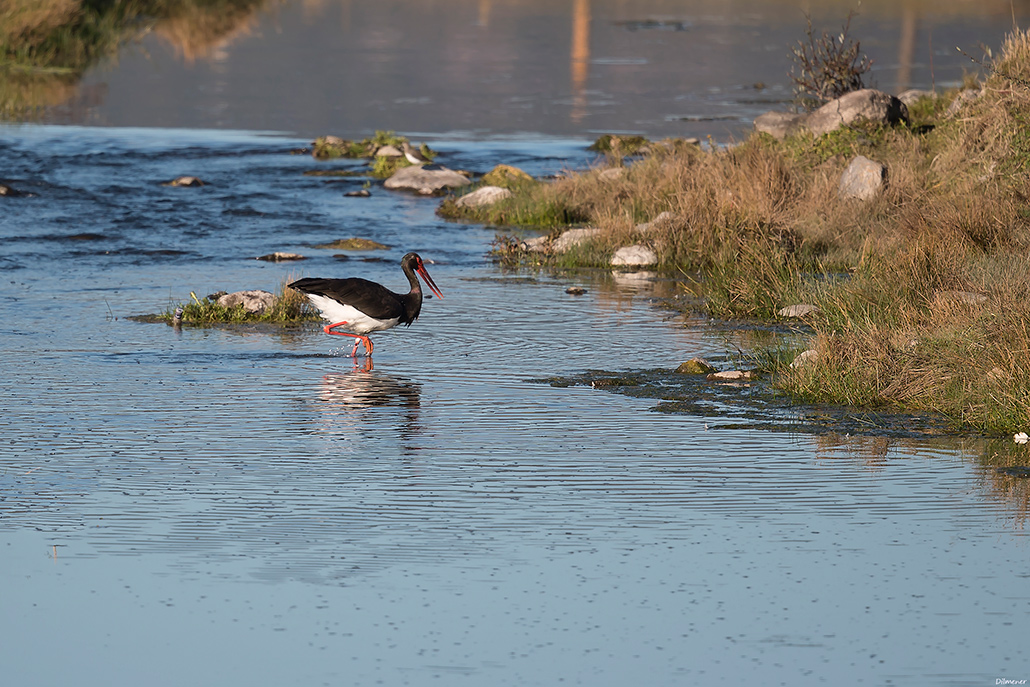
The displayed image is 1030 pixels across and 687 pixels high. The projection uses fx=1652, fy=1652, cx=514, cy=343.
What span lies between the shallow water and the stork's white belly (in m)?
0.30

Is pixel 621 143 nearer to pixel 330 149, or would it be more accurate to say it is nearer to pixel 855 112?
pixel 330 149

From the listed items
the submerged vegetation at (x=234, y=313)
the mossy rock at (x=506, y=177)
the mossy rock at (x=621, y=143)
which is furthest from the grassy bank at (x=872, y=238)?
the mossy rock at (x=621, y=143)

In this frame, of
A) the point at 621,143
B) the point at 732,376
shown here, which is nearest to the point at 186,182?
the point at 621,143

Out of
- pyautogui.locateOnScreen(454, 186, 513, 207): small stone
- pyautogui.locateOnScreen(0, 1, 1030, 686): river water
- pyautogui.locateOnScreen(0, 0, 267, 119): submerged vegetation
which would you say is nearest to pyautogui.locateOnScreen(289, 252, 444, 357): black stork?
pyautogui.locateOnScreen(0, 1, 1030, 686): river water

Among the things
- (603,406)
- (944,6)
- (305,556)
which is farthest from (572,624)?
(944,6)

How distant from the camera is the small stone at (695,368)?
12688mm

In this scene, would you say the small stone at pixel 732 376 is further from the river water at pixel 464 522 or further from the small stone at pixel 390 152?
the small stone at pixel 390 152

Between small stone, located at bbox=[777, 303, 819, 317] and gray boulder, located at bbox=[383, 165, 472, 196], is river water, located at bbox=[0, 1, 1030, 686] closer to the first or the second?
small stone, located at bbox=[777, 303, 819, 317]

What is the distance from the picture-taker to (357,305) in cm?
1361

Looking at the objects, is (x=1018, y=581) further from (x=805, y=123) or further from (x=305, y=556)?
(x=805, y=123)

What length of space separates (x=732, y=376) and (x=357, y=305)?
321 cm

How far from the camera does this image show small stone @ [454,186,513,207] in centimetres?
2384

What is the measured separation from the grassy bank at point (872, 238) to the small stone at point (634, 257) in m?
0.12

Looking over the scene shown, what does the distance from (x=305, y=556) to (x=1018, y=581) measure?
3.37 m
